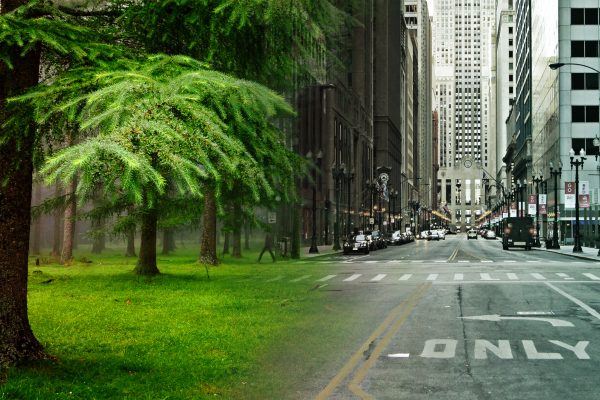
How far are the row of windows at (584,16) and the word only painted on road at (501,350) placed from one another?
90.7 m

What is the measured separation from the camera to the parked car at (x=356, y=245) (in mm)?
59259

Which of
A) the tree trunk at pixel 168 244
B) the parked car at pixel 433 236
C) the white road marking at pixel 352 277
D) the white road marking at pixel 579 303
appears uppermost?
the tree trunk at pixel 168 244

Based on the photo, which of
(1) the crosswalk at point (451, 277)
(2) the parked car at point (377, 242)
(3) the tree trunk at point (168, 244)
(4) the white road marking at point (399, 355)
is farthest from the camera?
(2) the parked car at point (377, 242)

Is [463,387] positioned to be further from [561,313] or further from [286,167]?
[561,313]

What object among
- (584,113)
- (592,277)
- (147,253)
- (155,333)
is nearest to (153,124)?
(155,333)

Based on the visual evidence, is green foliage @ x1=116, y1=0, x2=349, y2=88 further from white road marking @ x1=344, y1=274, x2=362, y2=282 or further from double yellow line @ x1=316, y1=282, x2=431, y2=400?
white road marking @ x1=344, y1=274, x2=362, y2=282

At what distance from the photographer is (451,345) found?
13.0 m

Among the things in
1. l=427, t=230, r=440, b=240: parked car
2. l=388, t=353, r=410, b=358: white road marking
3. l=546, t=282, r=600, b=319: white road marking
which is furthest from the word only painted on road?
l=427, t=230, r=440, b=240: parked car

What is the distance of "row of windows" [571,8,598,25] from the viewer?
312ft

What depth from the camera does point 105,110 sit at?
5438 mm

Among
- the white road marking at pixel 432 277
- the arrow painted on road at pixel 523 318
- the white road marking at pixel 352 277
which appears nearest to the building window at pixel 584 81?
the white road marking at pixel 432 277

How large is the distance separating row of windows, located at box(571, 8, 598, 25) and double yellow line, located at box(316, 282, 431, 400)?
85.6 m

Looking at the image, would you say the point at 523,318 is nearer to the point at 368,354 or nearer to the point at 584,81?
the point at 368,354

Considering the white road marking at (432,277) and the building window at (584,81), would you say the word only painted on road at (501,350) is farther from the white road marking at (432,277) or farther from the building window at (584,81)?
the building window at (584,81)
